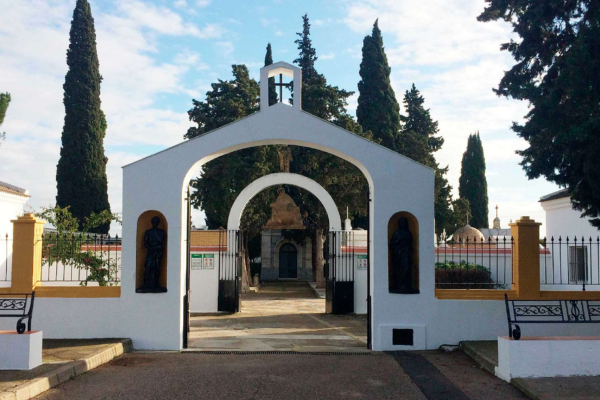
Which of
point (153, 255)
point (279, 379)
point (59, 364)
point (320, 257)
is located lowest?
point (279, 379)

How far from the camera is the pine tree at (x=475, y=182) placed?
Result: 136ft

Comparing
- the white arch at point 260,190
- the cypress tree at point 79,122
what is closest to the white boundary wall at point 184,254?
the white arch at point 260,190

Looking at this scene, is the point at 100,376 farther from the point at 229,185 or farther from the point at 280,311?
the point at 229,185

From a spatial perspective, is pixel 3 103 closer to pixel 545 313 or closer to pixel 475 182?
pixel 545 313

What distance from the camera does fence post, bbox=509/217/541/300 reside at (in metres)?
10.2

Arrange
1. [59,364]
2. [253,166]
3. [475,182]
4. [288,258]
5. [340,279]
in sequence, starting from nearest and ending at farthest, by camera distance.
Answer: [59,364] → [340,279] → [253,166] → [288,258] → [475,182]

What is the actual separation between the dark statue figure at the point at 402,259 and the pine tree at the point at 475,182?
32122 millimetres

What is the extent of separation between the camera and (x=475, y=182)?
41.9 meters

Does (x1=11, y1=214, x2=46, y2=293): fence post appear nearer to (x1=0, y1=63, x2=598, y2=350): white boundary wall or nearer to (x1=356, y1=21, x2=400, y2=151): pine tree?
(x1=0, y1=63, x2=598, y2=350): white boundary wall

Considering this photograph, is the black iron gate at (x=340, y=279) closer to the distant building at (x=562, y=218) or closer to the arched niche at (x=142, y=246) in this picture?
the arched niche at (x=142, y=246)

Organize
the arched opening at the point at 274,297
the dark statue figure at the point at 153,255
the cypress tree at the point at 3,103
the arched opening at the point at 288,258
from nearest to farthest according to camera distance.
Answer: the dark statue figure at the point at 153,255
the arched opening at the point at 274,297
the cypress tree at the point at 3,103
the arched opening at the point at 288,258

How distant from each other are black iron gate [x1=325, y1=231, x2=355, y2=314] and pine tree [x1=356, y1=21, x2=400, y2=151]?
16510 mm

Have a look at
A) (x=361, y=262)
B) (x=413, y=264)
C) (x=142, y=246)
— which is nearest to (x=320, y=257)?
(x=361, y=262)

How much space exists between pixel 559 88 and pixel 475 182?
1321 inches
